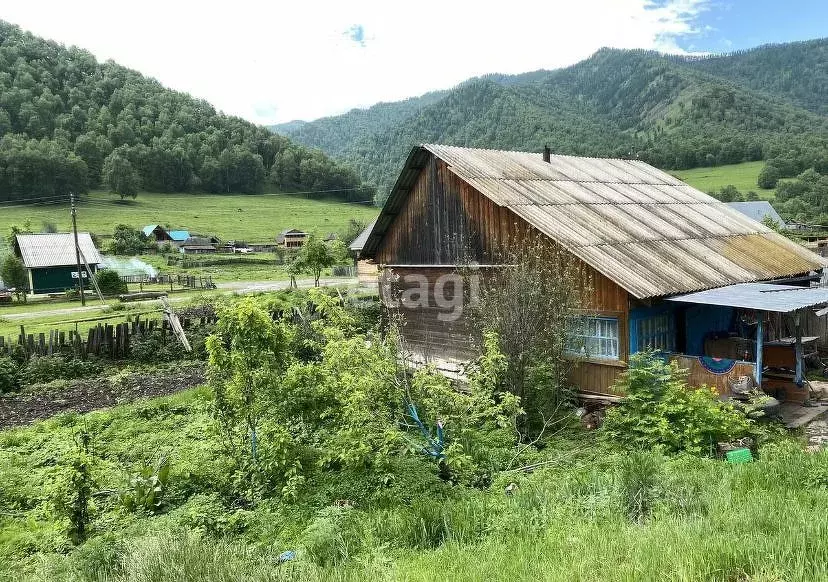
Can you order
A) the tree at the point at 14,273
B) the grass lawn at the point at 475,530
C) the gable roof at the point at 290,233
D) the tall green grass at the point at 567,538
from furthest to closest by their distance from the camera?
the gable roof at the point at 290,233 → the tree at the point at 14,273 → the grass lawn at the point at 475,530 → the tall green grass at the point at 567,538

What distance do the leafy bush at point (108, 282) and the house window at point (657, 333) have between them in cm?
3479

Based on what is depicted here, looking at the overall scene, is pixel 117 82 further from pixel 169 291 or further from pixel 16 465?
pixel 16 465

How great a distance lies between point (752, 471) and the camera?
23.3 feet

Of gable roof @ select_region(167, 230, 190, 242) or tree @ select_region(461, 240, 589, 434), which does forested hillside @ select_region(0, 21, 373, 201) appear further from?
tree @ select_region(461, 240, 589, 434)

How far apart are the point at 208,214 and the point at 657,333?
3365 inches

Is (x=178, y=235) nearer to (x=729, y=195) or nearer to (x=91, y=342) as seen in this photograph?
(x=91, y=342)

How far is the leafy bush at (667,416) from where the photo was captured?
9281 mm

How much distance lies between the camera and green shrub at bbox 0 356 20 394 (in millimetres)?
16094

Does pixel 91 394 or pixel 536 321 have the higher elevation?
pixel 536 321

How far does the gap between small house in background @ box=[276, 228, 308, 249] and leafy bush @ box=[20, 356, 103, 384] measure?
5292 centimetres

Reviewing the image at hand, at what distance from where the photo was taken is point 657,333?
12672mm

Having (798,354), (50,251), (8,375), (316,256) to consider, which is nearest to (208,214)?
(50,251)

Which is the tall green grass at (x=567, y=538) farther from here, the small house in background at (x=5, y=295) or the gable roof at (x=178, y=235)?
the gable roof at (x=178, y=235)

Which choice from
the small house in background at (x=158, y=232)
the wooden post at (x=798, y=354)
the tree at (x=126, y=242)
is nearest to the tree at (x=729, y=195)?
the wooden post at (x=798, y=354)
